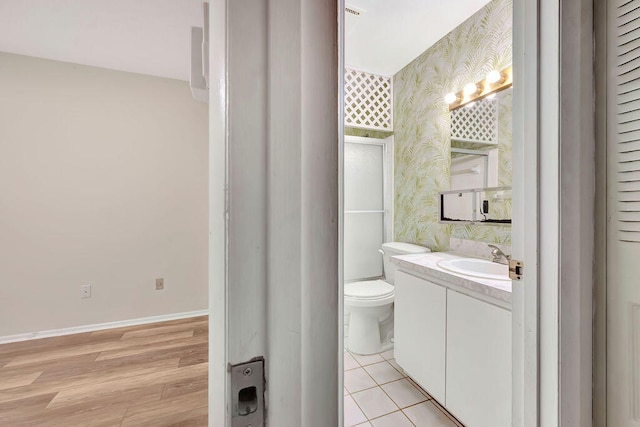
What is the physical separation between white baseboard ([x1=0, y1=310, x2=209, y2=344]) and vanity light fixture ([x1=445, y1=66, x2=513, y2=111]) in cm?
302

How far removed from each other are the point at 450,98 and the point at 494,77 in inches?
14.1

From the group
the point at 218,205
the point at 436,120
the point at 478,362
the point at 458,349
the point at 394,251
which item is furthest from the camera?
the point at 394,251

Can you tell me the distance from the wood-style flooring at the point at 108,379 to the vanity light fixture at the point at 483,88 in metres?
2.60

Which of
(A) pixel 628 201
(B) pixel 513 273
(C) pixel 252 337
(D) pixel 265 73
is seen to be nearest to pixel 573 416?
(B) pixel 513 273

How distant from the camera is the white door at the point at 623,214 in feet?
2.39

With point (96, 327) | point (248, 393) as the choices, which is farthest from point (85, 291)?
point (248, 393)

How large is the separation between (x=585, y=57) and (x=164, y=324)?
3264 mm

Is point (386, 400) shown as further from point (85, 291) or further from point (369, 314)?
point (85, 291)

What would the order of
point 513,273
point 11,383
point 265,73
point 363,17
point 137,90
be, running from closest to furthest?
point 265,73 < point 513,273 < point 11,383 < point 363,17 < point 137,90

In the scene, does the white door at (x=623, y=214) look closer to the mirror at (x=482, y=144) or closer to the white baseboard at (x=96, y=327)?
the mirror at (x=482, y=144)

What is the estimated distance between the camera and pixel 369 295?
2025mm

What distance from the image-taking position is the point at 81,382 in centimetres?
174

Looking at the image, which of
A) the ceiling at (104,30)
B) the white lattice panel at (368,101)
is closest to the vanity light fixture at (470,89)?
the white lattice panel at (368,101)

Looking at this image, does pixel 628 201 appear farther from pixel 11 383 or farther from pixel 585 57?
pixel 11 383
